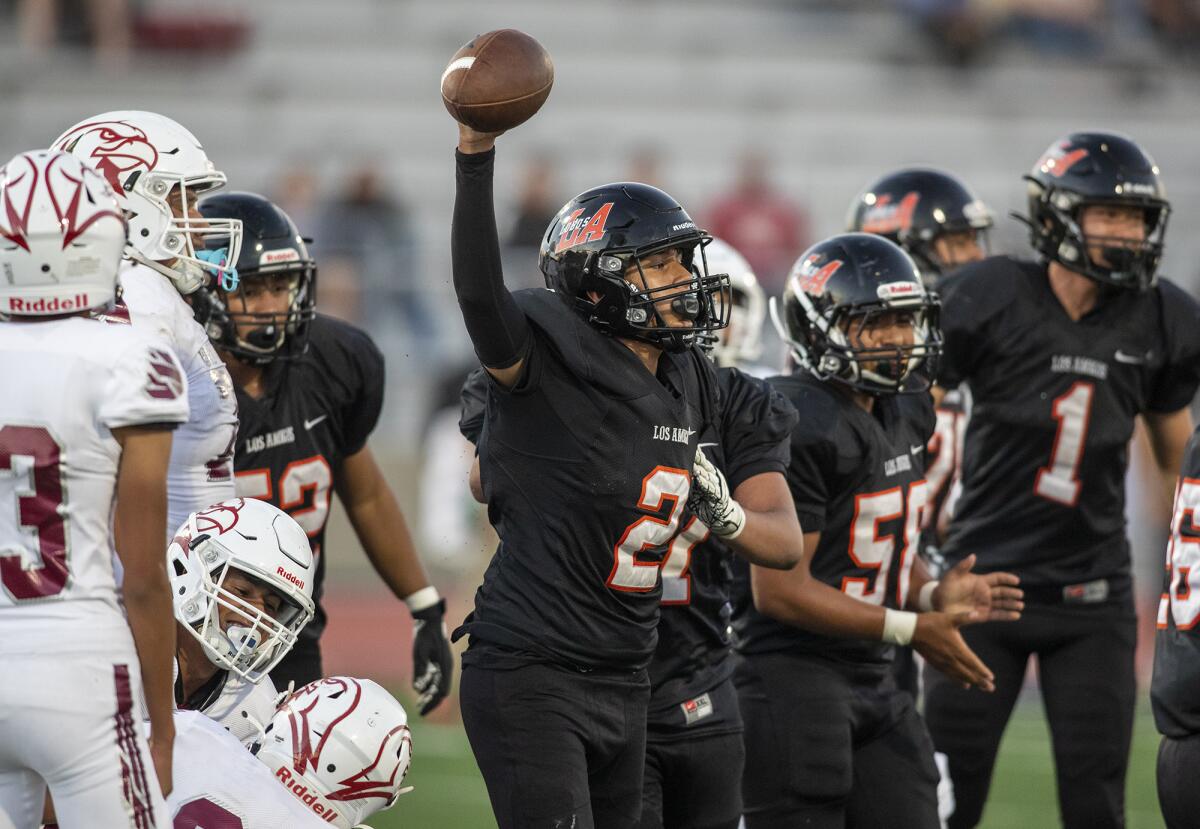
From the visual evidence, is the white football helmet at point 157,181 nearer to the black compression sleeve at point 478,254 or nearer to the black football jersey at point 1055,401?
the black compression sleeve at point 478,254

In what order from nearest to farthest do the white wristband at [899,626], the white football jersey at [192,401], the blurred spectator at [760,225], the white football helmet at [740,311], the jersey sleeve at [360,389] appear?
the white football jersey at [192,401] < the white wristband at [899,626] < the jersey sleeve at [360,389] < the white football helmet at [740,311] < the blurred spectator at [760,225]

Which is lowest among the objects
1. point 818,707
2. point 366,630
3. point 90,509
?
point 366,630

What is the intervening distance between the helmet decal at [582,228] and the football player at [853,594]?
99cm

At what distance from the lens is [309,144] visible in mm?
13406

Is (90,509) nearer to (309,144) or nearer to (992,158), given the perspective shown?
(309,144)

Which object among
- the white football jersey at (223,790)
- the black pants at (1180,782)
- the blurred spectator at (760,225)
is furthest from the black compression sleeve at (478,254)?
the blurred spectator at (760,225)

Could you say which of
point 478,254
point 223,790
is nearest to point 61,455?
point 223,790

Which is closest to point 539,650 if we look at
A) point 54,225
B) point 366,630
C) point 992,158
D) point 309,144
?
point 54,225

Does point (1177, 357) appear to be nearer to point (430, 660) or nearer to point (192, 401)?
point (430, 660)

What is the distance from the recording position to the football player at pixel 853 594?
14.2 feet

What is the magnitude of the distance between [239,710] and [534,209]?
25.3ft

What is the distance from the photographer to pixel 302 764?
140 inches

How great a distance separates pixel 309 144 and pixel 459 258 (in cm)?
1040

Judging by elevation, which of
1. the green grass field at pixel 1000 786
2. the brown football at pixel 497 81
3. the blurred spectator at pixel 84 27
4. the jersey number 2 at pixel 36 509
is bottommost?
the green grass field at pixel 1000 786
